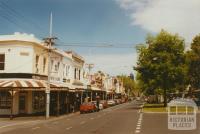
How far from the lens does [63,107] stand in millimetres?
56656

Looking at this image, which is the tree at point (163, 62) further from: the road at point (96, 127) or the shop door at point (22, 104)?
the road at point (96, 127)

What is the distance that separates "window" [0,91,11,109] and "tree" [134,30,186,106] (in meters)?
26.4

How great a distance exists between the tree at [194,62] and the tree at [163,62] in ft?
44.0

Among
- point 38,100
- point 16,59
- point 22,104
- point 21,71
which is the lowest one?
point 22,104

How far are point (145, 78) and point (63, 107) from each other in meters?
15.1

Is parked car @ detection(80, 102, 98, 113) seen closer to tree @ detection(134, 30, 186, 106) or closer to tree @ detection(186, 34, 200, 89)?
tree @ detection(134, 30, 186, 106)

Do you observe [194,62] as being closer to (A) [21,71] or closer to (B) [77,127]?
(A) [21,71]

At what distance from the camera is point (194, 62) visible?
249 feet

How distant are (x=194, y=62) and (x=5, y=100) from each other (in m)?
45.1

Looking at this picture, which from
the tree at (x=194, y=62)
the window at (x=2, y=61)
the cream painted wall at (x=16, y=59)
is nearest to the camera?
the cream painted wall at (x=16, y=59)

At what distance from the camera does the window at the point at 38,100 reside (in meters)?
44.5

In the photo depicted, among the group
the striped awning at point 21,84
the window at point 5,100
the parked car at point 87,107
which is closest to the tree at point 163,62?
the parked car at point 87,107

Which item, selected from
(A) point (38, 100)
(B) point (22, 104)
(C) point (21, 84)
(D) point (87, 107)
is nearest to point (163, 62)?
(D) point (87, 107)

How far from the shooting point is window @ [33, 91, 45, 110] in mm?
44497
